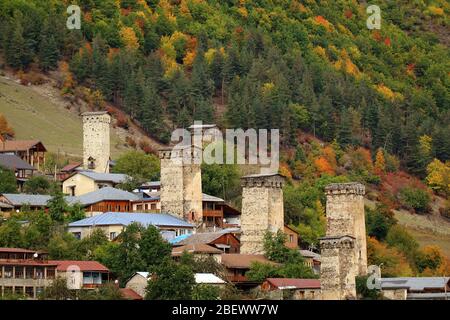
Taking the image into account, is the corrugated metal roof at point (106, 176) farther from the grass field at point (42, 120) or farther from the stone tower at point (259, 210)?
the grass field at point (42, 120)

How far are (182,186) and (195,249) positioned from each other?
1039 centimetres

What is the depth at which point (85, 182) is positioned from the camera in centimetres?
10594

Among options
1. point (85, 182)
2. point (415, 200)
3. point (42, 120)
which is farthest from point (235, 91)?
point (85, 182)

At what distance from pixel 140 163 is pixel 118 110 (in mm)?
34986

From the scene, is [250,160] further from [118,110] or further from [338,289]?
[338,289]

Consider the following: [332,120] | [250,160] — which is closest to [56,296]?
[250,160]

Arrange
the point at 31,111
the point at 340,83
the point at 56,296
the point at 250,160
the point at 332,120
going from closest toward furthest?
1. the point at 56,296
2. the point at 250,160
3. the point at 31,111
4. the point at 332,120
5. the point at 340,83

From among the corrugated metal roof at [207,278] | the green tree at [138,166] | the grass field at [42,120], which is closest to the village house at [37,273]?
the corrugated metal roof at [207,278]

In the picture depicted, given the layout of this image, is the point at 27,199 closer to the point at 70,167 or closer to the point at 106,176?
the point at 106,176

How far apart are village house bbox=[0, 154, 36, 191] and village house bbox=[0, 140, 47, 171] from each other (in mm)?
2858

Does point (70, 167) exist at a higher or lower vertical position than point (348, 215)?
higher

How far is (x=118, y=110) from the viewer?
148 metres

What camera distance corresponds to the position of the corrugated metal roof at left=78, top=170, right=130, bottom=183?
350 ft
